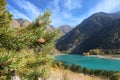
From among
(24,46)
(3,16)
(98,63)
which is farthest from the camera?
(98,63)

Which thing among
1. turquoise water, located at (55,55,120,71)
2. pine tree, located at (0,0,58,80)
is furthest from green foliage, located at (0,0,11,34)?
turquoise water, located at (55,55,120,71)

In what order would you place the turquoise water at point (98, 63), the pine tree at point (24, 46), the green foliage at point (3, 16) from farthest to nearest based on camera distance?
the turquoise water at point (98, 63) < the green foliage at point (3, 16) < the pine tree at point (24, 46)

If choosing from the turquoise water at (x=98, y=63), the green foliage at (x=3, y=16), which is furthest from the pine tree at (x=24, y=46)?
the turquoise water at (x=98, y=63)

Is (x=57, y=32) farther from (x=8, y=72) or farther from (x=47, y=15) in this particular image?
(x=8, y=72)

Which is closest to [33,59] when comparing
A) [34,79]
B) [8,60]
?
[34,79]

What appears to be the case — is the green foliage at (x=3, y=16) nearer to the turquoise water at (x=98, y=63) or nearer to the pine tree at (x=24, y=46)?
the pine tree at (x=24, y=46)

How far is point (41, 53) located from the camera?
2943 millimetres

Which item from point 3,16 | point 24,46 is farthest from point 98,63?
point 24,46

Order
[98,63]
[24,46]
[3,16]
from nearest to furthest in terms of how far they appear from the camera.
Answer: [24,46], [3,16], [98,63]

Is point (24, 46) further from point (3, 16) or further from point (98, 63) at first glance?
point (98, 63)

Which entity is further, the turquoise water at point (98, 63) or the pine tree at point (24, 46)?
the turquoise water at point (98, 63)

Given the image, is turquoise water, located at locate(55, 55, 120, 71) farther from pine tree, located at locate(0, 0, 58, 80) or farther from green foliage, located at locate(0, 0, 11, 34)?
green foliage, located at locate(0, 0, 11, 34)

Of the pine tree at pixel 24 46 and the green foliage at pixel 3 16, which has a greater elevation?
the green foliage at pixel 3 16

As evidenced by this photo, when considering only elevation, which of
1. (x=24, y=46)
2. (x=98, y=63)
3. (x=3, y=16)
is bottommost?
(x=24, y=46)
